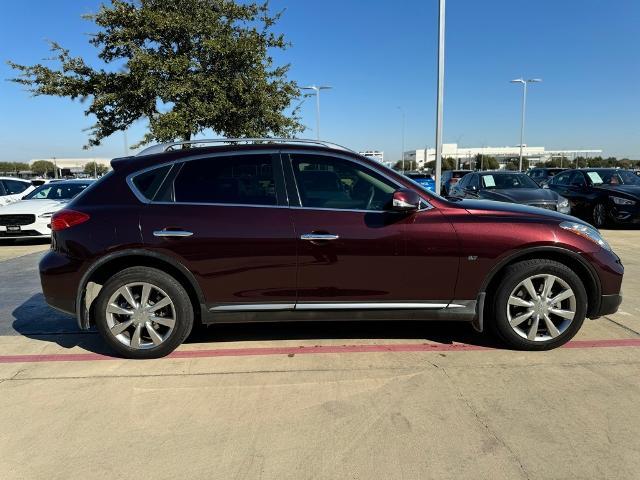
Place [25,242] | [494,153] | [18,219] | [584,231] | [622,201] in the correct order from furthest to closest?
[494,153]
[622,201]
[25,242]
[18,219]
[584,231]

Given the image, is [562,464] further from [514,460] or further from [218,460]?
[218,460]

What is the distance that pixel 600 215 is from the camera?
12.9 m

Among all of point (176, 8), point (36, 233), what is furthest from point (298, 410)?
point (176, 8)

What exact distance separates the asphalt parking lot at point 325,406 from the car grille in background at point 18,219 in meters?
6.60

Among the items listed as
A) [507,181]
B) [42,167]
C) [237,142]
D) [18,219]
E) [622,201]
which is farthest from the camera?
[42,167]

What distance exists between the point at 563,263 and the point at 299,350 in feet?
7.66

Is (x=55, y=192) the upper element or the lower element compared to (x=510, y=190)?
upper

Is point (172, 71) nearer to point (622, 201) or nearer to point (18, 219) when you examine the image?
point (18, 219)

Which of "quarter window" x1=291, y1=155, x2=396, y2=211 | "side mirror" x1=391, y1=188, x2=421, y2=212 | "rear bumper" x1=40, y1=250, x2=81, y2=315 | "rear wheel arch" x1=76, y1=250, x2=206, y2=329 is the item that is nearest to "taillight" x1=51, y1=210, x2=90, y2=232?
"rear bumper" x1=40, y1=250, x2=81, y2=315

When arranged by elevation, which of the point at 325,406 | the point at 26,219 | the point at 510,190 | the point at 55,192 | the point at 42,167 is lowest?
the point at 325,406

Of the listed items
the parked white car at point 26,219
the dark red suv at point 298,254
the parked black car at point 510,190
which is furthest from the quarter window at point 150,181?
the parked black car at point 510,190

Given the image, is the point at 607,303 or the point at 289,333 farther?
the point at 289,333

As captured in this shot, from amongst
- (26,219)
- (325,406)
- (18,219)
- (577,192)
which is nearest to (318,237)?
(325,406)

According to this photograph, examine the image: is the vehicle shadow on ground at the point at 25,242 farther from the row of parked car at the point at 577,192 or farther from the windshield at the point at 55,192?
the row of parked car at the point at 577,192
